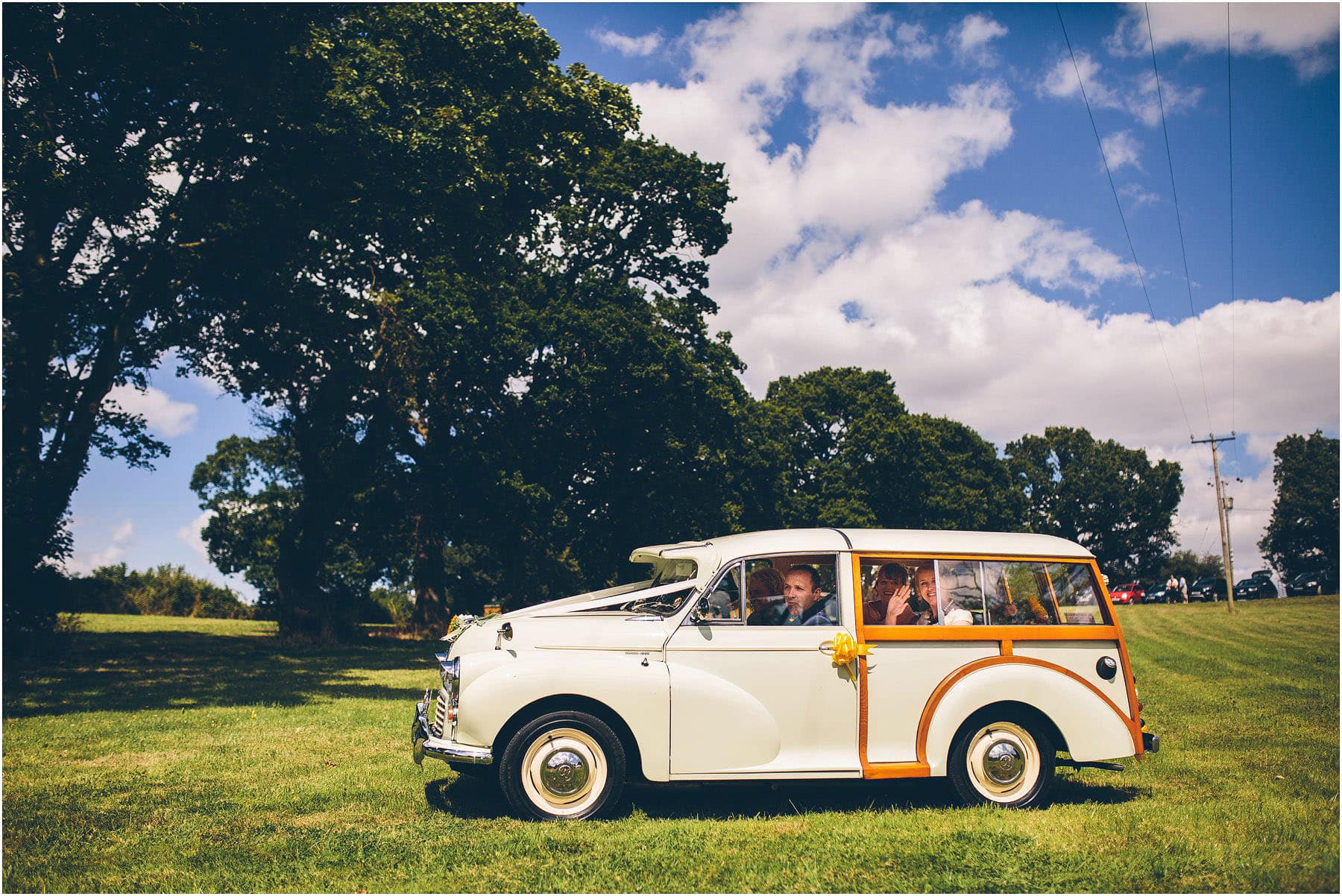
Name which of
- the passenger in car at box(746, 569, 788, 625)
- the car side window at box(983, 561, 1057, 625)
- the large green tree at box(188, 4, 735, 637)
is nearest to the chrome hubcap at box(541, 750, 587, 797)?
the passenger in car at box(746, 569, 788, 625)

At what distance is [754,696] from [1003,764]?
2106 millimetres

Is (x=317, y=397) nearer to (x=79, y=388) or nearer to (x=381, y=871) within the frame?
(x=79, y=388)

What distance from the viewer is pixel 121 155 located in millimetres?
15828

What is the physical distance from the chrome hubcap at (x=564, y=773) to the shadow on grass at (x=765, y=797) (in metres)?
0.54

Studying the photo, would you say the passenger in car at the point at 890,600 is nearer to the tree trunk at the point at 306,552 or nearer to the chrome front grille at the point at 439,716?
the chrome front grille at the point at 439,716

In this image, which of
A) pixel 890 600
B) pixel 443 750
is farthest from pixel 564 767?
pixel 890 600

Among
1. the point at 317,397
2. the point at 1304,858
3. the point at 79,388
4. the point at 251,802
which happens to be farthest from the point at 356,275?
the point at 1304,858

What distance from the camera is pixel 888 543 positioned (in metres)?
7.52

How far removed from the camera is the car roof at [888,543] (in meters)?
7.40

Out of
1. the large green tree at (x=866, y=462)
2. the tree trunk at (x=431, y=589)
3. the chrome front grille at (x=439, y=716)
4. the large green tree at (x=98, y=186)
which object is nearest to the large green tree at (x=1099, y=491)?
the large green tree at (x=866, y=462)

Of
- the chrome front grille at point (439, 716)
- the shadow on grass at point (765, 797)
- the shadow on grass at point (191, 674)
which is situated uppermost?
the chrome front grille at point (439, 716)

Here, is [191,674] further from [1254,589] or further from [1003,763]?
[1254,589]

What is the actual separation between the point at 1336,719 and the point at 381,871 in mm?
11902

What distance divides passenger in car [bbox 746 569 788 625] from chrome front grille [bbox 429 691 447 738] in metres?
2.42
